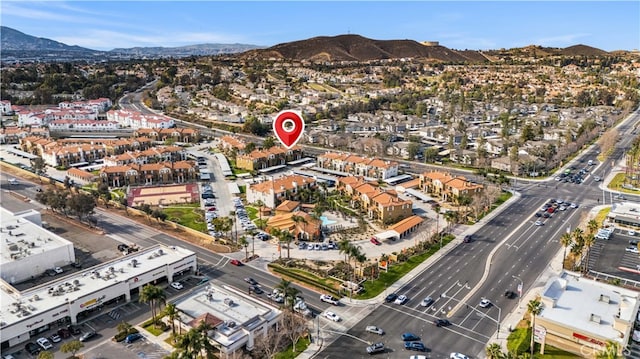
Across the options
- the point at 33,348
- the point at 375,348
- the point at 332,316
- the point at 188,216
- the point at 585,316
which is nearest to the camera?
the point at 375,348

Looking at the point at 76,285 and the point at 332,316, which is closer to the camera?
the point at 332,316

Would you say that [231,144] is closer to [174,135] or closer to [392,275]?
[174,135]

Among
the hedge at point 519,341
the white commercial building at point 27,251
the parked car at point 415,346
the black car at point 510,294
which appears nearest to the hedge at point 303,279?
the parked car at point 415,346

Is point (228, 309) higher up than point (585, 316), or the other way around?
point (585, 316)

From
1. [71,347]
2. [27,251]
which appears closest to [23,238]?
[27,251]

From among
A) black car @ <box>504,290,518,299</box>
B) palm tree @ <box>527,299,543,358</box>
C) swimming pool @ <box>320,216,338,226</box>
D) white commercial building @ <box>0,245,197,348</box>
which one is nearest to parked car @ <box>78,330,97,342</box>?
white commercial building @ <box>0,245,197,348</box>

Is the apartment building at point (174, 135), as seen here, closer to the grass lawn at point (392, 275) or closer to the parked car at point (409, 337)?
the grass lawn at point (392, 275)

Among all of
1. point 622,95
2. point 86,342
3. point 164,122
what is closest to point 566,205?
point 86,342
